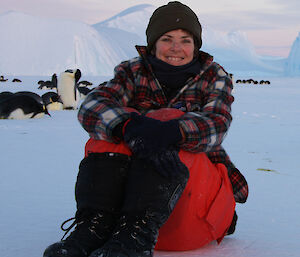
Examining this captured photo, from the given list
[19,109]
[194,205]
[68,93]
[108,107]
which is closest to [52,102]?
[68,93]

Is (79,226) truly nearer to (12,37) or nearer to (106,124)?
(106,124)

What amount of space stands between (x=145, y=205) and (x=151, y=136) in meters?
0.17

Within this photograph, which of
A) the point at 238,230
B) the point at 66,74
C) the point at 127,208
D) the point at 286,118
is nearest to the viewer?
the point at 127,208

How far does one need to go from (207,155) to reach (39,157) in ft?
5.78

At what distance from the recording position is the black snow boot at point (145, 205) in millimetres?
1072

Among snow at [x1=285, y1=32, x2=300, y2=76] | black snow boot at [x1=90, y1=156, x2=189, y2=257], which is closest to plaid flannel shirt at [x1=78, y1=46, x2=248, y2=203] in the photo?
black snow boot at [x1=90, y1=156, x2=189, y2=257]

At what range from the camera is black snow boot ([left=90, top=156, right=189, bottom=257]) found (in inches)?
42.2

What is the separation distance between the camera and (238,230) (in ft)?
4.93

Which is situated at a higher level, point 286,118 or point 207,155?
point 207,155

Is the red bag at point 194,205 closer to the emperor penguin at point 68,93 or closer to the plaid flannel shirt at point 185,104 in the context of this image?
the plaid flannel shirt at point 185,104

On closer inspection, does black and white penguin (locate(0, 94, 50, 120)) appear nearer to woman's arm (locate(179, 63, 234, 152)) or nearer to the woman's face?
the woman's face

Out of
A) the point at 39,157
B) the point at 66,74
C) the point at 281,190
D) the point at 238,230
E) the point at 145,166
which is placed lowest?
the point at 66,74

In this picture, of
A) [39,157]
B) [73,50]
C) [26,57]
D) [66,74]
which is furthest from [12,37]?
[39,157]

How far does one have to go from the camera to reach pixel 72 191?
A: 1993 millimetres
